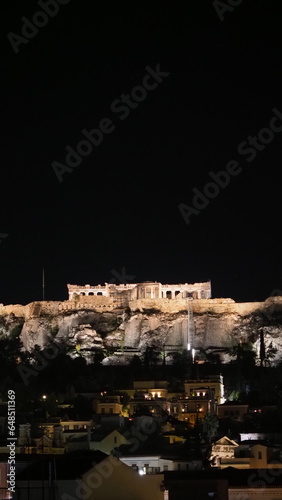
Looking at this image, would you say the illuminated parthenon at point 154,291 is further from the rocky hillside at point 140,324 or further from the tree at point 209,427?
the tree at point 209,427

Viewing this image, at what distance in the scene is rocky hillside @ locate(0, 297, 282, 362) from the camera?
3324 inches

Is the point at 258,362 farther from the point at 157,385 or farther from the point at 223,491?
the point at 223,491

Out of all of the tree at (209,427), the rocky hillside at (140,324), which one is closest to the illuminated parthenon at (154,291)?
the rocky hillside at (140,324)

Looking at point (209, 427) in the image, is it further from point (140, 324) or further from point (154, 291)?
point (154, 291)

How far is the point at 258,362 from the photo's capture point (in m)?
80.1

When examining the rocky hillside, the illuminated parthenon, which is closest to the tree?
the rocky hillside

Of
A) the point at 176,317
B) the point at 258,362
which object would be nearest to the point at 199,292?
the point at 176,317

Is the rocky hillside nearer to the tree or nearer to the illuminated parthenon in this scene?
the illuminated parthenon

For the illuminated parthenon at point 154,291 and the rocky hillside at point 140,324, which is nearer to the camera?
the rocky hillside at point 140,324

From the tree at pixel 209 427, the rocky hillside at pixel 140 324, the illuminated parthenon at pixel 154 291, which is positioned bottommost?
the tree at pixel 209 427

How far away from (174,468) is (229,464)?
2774 mm

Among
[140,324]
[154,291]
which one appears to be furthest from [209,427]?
[154,291]

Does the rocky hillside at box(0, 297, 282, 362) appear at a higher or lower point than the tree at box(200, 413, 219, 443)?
higher

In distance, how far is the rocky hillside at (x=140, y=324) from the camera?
277ft
